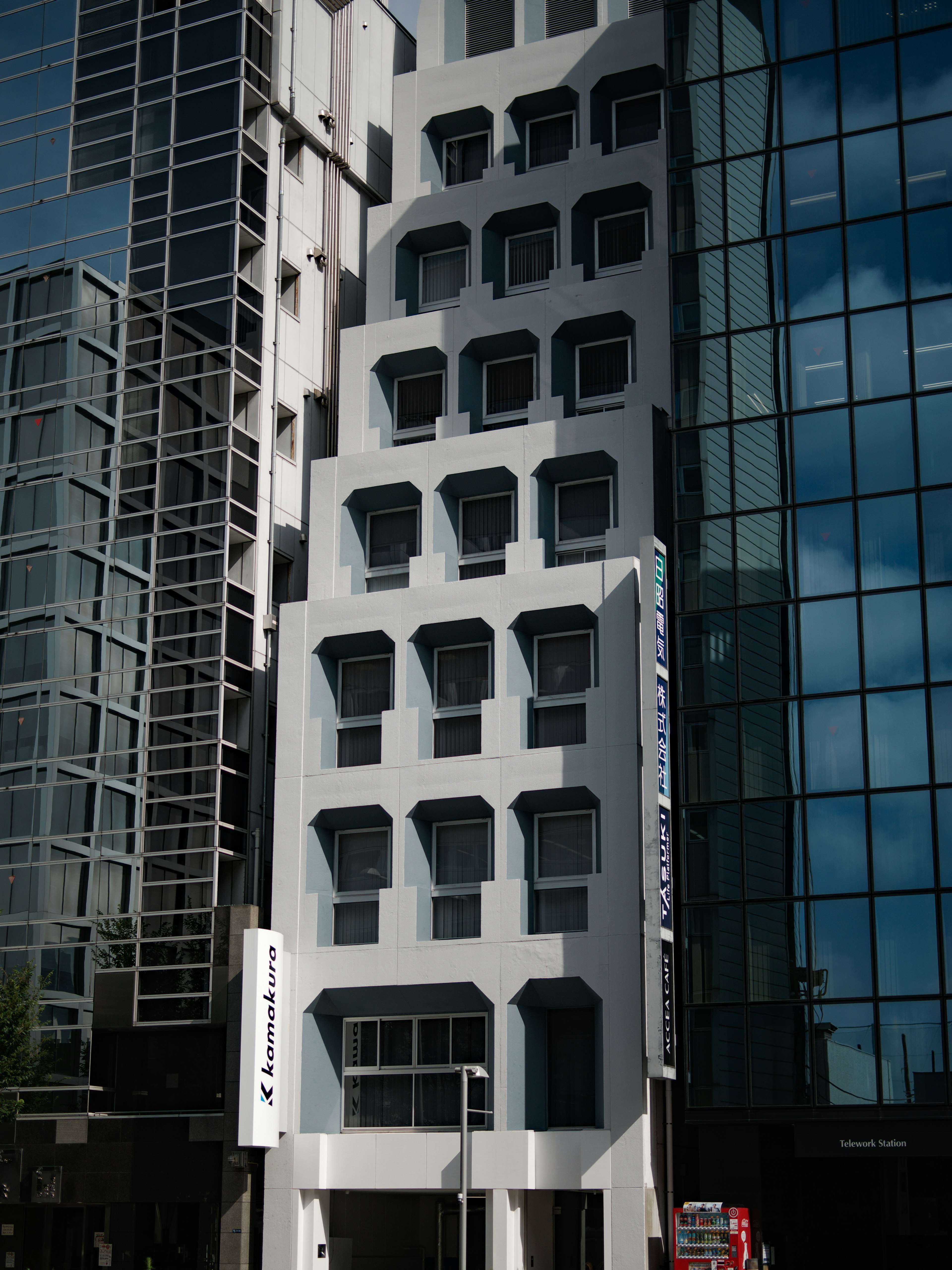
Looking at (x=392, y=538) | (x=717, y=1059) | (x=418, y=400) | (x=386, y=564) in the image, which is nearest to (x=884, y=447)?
(x=392, y=538)

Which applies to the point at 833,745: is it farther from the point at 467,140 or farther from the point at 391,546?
the point at 467,140

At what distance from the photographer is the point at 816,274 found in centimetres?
4462

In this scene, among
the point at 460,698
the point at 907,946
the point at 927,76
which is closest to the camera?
the point at 907,946

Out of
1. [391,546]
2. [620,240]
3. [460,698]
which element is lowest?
[460,698]

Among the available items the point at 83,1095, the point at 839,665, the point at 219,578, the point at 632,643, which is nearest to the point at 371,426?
the point at 219,578

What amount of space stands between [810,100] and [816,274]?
510 centimetres

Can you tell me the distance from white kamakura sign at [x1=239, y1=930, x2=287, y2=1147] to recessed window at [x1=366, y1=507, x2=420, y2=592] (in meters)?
11.0

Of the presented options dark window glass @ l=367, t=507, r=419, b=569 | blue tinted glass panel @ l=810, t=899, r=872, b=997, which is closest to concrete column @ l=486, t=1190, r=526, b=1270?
blue tinted glass panel @ l=810, t=899, r=872, b=997

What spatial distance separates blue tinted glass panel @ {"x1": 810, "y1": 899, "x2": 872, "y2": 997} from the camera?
3934 cm

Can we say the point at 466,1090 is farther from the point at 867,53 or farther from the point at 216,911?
the point at 867,53

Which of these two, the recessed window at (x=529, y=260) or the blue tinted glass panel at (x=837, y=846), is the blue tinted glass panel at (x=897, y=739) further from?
the recessed window at (x=529, y=260)

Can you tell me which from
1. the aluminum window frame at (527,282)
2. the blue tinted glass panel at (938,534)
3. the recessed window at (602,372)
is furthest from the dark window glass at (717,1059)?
the aluminum window frame at (527,282)

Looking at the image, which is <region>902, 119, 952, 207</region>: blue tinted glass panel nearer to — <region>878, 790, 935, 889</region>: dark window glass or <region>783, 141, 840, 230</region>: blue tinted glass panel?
<region>783, 141, 840, 230</region>: blue tinted glass panel

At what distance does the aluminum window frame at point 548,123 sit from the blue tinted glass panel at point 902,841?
77.3 feet
